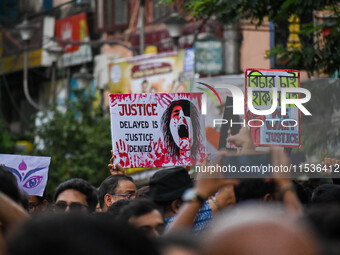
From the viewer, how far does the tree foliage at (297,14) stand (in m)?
8.81

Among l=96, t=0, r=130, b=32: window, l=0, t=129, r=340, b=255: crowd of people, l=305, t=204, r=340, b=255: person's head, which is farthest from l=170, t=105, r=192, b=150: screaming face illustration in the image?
l=96, t=0, r=130, b=32: window

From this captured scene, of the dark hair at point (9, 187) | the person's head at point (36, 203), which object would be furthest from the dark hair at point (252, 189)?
the person's head at point (36, 203)

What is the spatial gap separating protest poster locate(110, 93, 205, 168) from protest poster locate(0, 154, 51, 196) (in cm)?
59

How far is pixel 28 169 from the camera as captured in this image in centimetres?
666

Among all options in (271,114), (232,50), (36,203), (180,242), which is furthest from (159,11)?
(180,242)

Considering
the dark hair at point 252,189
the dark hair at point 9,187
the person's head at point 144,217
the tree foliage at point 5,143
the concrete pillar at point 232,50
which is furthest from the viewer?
the tree foliage at point 5,143

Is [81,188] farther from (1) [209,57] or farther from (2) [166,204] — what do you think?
(1) [209,57]

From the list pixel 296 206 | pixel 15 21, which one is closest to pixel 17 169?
pixel 296 206

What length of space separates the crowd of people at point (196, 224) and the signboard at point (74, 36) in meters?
21.9

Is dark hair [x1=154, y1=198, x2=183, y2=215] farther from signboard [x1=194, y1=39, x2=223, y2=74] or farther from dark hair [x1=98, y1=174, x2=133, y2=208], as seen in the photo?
signboard [x1=194, y1=39, x2=223, y2=74]

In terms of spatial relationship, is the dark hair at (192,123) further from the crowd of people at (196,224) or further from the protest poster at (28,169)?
the protest poster at (28,169)

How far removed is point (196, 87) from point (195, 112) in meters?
0.18

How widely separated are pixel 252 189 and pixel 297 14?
203 inches

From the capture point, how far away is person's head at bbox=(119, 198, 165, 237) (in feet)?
12.2
